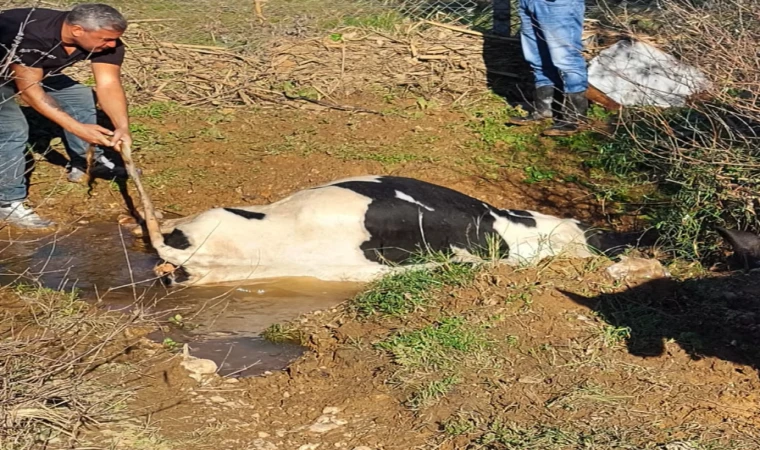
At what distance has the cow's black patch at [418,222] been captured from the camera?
19.9ft

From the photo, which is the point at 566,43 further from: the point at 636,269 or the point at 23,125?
the point at 23,125

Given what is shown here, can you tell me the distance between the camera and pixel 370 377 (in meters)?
4.52

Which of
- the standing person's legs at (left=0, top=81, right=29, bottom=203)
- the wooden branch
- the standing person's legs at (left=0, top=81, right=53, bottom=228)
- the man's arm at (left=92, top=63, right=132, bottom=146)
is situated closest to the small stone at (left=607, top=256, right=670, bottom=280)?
the man's arm at (left=92, top=63, right=132, bottom=146)

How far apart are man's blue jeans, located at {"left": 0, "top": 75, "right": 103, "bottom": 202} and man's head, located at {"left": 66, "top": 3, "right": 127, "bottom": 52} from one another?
16.0 inches

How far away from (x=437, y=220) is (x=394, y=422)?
2259mm

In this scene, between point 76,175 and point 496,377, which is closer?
point 496,377

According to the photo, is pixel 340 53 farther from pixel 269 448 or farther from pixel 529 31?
pixel 269 448

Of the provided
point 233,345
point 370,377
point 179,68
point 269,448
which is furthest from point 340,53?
point 269,448

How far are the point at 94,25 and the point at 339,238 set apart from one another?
82.3 inches

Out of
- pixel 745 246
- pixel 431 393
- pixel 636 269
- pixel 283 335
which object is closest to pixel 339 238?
pixel 283 335

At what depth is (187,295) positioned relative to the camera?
5.85 m

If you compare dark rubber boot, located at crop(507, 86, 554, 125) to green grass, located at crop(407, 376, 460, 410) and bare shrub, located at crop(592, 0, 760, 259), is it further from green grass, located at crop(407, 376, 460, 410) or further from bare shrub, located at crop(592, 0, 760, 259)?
green grass, located at crop(407, 376, 460, 410)

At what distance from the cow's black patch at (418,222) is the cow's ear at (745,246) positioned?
4.21ft

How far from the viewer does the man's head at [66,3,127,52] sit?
626 cm
